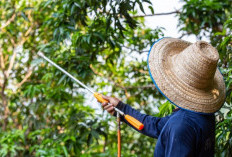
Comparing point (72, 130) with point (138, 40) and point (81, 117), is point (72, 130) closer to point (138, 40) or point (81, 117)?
point (81, 117)

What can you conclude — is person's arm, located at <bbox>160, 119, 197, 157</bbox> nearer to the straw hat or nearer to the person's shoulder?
the person's shoulder

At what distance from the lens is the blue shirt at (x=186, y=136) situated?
1.14m

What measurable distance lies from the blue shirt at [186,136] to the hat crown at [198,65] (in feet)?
0.45

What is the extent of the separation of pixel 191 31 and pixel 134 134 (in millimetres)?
1409

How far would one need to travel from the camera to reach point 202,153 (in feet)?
4.13

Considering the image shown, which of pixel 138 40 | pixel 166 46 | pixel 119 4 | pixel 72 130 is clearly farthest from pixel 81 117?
pixel 166 46

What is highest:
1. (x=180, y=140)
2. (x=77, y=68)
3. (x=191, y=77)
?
(x=77, y=68)

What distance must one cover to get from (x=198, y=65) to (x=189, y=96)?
0.13 m

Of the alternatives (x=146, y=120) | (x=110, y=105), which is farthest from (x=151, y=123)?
(x=110, y=105)

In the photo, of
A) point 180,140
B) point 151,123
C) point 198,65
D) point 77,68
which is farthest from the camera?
point 77,68

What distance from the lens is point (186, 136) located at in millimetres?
1151

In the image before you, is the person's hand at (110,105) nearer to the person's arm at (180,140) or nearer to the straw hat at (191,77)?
the straw hat at (191,77)

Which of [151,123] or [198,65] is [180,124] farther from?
[151,123]

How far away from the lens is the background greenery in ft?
7.41
